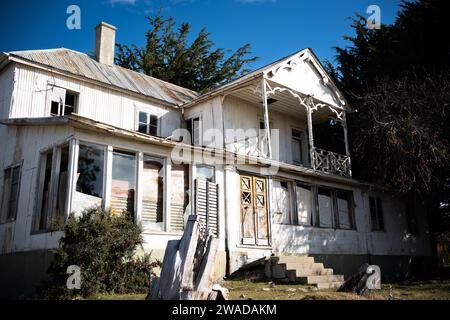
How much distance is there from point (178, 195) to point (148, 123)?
613 centimetres

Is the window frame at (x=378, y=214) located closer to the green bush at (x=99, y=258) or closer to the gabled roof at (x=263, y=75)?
the gabled roof at (x=263, y=75)

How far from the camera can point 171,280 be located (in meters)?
6.41

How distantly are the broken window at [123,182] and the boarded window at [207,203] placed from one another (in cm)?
199

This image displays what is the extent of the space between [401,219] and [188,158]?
12048mm

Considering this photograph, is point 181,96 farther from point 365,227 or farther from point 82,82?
point 365,227

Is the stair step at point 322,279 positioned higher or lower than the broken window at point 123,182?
lower

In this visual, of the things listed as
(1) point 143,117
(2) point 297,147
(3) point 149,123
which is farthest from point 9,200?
(2) point 297,147

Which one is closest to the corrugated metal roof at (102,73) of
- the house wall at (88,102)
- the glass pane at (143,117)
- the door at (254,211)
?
the house wall at (88,102)

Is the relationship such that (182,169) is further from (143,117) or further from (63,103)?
(63,103)

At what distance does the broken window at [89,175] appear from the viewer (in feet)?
35.0

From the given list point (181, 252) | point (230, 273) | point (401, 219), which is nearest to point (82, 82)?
point (230, 273)

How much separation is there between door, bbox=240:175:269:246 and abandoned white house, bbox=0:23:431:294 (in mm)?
37

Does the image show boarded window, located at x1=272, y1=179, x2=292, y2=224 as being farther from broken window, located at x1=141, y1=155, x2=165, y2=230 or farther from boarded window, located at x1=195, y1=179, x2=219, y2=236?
broken window, located at x1=141, y1=155, x2=165, y2=230

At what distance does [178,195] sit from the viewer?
1255 cm
